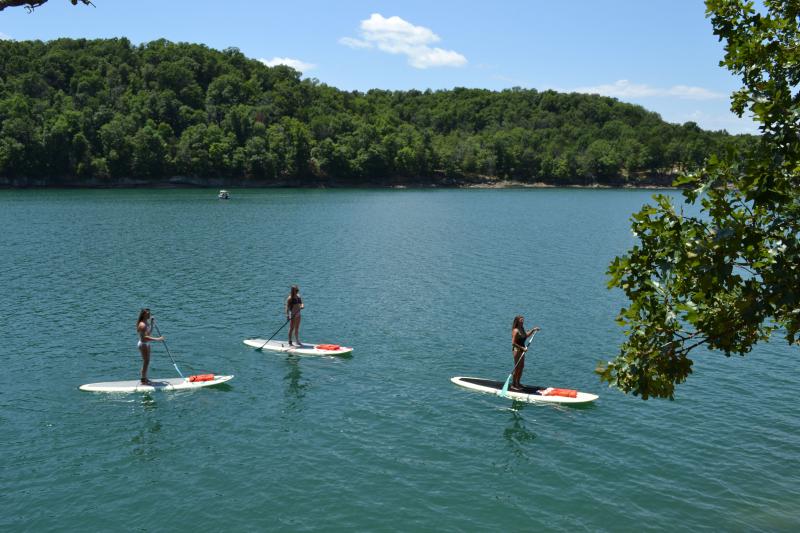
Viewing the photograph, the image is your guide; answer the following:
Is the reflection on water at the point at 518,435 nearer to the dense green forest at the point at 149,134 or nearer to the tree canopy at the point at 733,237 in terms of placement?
the tree canopy at the point at 733,237

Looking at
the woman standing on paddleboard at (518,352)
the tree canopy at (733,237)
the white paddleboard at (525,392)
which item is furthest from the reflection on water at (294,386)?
the tree canopy at (733,237)

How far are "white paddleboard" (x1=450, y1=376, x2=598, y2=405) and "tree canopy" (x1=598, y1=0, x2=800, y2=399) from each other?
11548mm

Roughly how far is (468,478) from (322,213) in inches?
3346

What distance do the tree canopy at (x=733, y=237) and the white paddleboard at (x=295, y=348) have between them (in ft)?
59.7

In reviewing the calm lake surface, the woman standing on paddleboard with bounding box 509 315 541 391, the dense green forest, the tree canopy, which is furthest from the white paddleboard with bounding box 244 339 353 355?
the dense green forest

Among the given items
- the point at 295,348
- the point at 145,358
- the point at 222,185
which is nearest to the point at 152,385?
the point at 145,358

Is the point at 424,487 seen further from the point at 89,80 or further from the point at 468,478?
the point at 89,80

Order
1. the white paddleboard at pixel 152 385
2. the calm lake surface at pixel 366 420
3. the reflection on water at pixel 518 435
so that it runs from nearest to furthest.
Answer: the calm lake surface at pixel 366 420 < the reflection on water at pixel 518 435 < the white paddleboard at pixel 152 385

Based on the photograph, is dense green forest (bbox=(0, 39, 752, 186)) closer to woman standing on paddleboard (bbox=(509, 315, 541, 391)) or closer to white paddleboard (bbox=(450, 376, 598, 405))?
woman standing on paddleboard (bbox=(509, 315, 541, 391))

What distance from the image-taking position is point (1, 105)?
148 metres

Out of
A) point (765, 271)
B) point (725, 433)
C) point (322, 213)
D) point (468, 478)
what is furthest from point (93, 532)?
point (322, 213)

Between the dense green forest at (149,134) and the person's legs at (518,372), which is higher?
the dense green forest at (149,134)

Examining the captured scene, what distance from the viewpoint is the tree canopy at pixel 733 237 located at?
10.1 meters

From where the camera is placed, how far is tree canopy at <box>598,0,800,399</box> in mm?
10055
